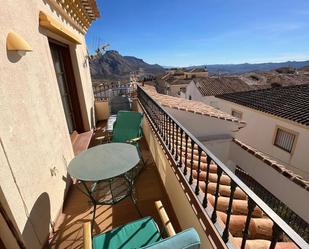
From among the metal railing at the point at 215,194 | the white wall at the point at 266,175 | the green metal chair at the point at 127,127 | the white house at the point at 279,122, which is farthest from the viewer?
the white house at the point at 279,122

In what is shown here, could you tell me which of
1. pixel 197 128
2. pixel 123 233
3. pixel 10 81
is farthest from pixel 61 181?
pixel 197 128

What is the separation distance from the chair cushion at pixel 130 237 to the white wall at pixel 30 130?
0.79 m

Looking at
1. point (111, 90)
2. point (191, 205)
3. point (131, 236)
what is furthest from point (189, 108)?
point (131, 236)

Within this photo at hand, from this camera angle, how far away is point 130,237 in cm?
187

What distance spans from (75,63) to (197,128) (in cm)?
422

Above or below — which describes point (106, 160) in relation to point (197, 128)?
above

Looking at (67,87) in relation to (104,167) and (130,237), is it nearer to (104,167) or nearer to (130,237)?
(104,167)

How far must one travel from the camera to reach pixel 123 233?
75.2 inches

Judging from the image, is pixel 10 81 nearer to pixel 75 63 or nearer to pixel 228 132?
pixel 75 63

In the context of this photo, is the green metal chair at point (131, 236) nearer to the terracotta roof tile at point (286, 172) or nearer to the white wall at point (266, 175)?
the white wall at point (266, 175)

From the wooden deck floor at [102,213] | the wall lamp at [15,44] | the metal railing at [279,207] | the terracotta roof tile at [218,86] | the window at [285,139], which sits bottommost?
the metal railing at [279,207]

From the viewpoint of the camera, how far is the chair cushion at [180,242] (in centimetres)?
101

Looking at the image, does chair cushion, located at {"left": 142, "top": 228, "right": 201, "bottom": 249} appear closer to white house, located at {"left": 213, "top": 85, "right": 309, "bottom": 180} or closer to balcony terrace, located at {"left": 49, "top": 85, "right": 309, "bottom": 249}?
balcony terrace, located at {"left": 49, "top": 85, "right": 309, "bottom": 249}

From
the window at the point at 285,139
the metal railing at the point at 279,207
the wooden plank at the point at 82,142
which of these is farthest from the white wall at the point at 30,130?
the window at the point at 285,139
